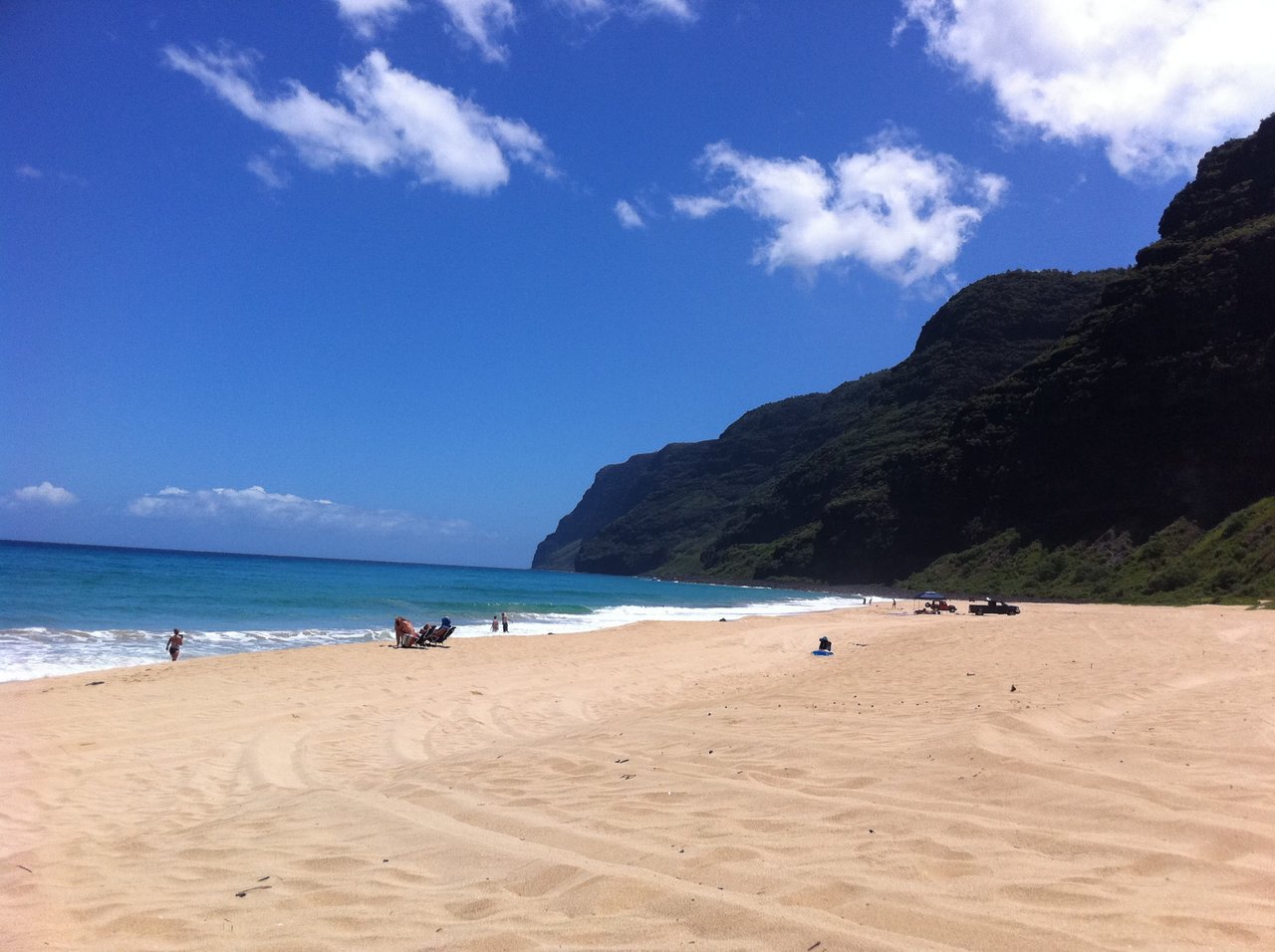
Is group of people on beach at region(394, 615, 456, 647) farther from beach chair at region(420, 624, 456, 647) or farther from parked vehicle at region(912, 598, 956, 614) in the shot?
parked vehicle at region(912, 598, 956, 614)

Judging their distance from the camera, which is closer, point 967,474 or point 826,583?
point 967,474

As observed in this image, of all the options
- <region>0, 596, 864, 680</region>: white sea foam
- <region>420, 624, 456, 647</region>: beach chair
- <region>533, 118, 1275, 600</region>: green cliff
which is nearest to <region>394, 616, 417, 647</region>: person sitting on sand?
<region>420, 624, 456, 647</region>: beach chair

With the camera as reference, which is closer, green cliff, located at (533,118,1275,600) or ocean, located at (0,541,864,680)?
ocean, located at (0,541,864,680)

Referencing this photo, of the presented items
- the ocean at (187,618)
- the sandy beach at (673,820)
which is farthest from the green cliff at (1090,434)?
the sandy beach at (673,820)

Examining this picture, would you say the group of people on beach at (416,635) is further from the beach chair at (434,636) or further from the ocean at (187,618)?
the ocean at (187,618)

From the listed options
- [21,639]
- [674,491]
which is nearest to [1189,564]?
[21,639]

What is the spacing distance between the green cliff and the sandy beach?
33611 millimetres

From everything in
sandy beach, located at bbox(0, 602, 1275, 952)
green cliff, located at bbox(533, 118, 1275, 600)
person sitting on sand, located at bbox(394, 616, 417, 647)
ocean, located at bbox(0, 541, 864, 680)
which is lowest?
ocean, located at bbox(0, 541, 864, 680)

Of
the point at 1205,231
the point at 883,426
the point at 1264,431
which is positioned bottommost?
the point at 1264,431

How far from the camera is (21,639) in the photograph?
1941 centimetres

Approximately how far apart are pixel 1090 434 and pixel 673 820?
6670 cm

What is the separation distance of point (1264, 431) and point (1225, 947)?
56249mm

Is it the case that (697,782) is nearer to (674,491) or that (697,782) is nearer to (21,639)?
(21,639)

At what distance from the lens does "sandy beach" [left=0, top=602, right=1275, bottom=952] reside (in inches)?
119
